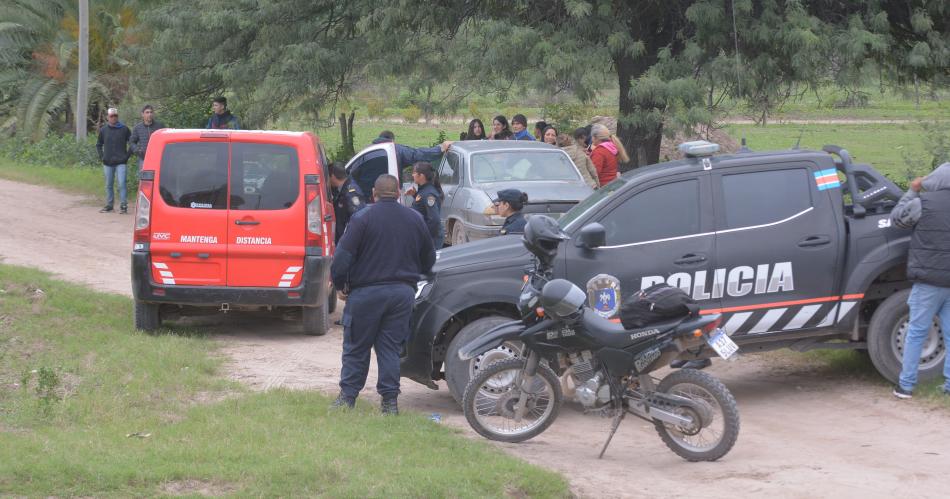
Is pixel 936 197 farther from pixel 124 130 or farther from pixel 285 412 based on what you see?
pixel 124 130

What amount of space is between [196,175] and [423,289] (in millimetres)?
3360

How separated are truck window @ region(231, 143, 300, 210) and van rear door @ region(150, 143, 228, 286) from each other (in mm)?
114

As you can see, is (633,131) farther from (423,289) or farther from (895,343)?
(423,289)

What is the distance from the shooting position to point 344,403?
837 cm

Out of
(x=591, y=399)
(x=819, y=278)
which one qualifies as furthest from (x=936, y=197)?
(x=591, y=399)

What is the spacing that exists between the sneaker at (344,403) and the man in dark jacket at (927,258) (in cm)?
421

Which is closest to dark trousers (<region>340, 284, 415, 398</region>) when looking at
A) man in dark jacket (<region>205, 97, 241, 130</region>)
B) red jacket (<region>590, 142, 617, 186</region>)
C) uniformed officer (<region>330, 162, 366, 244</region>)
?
uniformed officer (<region>330, 162, 366, 244</region>)

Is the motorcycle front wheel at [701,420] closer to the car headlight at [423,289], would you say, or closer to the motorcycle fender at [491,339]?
the motorcycle fender at [491,339]

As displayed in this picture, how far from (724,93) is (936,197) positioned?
814cm

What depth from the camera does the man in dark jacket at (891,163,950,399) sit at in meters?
8.71

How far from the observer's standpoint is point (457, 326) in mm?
8945

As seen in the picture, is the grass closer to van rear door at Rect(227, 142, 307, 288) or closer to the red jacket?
van rear door at Rect(227, 142, 307, 288)

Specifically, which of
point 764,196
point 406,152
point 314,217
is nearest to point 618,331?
point 764,196

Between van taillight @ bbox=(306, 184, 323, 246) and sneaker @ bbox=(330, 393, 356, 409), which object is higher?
van taillight @ bbox=(306, 184, 323, 246)
